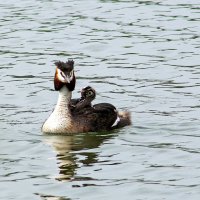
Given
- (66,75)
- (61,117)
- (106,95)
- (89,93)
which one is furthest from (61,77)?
(106,95)

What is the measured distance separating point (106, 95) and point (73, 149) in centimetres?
381

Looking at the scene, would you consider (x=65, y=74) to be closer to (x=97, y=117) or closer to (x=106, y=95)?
(x=97, y=117)

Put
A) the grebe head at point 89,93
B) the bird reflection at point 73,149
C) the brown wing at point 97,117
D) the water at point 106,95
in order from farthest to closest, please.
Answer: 1. the grebe head at point 89,93
2. the brown wing at point 97,117
3. the bird reflection at point 73,149
4. the water at point 106,95

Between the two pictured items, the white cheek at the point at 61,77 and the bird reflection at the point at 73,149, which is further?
the white cheek at the point at 61,77

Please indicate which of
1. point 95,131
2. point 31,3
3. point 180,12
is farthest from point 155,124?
point 31,3

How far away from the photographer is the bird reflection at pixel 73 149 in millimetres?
18469

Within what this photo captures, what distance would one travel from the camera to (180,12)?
30.3 m

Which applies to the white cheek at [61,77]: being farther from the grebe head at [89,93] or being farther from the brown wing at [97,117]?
the brown wing at [97,117]

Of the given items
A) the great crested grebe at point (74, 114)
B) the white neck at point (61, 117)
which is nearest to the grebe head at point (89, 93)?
the great crested grebe at point (74, 114)

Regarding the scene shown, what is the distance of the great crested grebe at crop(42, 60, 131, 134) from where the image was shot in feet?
68.6

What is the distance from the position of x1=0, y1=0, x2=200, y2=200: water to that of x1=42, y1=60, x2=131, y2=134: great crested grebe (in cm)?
26

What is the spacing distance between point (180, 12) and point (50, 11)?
→ 12.5ft

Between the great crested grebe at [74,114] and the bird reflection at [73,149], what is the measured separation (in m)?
0.18

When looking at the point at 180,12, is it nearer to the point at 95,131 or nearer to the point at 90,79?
the point at 90,79
